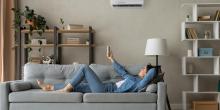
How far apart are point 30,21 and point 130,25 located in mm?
1706

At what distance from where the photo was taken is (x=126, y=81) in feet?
15.0

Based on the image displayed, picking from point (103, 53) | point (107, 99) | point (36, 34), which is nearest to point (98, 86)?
point (107, 99)

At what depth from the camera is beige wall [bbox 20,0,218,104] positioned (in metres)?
6.08

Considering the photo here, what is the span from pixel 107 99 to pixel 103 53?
1.95 meters

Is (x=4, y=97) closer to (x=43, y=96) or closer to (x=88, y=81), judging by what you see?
(x=43, y=96)

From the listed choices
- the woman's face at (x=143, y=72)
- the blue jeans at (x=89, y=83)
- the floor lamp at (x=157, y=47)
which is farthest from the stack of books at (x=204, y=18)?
the blue jeans at (x=89, y=83)

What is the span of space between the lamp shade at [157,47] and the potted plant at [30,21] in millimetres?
1769

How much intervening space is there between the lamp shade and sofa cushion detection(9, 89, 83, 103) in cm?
167

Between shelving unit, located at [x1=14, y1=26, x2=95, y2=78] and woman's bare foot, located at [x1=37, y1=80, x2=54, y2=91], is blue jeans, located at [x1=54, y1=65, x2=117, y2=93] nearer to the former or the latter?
woman's bare foot, located at [x1=37, y1=80, x2=54, y2=91]

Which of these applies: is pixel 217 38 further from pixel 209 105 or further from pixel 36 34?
pixel 36 34

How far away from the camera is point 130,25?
6125 millimetres

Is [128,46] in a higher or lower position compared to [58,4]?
lower

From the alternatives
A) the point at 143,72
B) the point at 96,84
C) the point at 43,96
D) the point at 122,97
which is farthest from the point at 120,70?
the point at 43,96

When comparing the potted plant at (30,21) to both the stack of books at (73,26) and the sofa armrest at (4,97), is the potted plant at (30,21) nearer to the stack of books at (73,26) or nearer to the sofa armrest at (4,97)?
the stack of books at (73,26)
